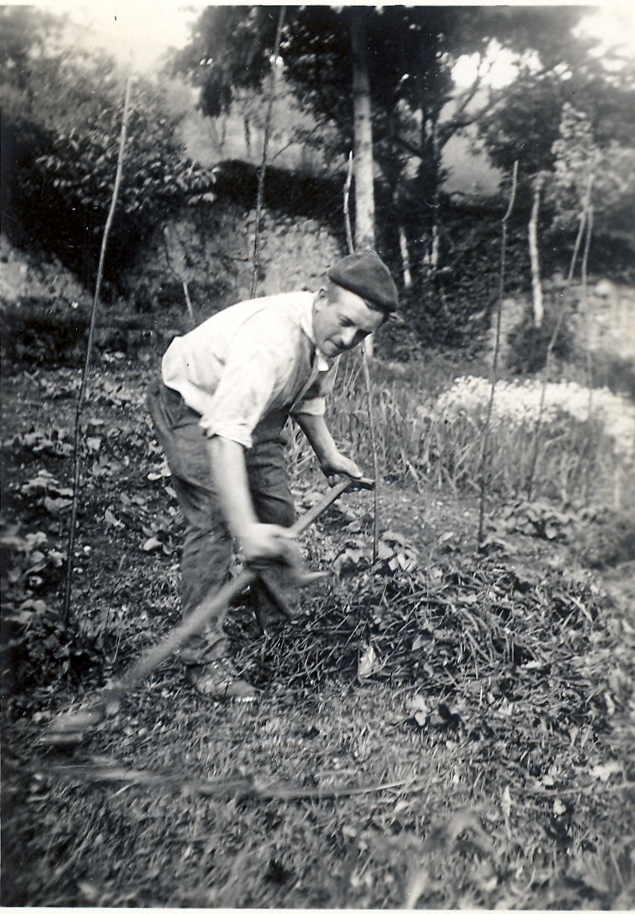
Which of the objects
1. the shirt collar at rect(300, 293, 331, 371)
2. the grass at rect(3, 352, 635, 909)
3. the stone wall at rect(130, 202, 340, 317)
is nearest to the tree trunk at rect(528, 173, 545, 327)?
the grass at rect(3, 352, 635, 909)

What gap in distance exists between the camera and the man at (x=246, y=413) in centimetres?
158

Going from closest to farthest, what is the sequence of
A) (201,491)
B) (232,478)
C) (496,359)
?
(232,478) < (201,491) < (496,359)

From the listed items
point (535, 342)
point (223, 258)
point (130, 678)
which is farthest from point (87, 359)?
point (535, 342)

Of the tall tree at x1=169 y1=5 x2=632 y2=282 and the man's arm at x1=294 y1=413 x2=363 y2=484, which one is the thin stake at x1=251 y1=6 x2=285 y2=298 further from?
the man's arm at x1=294 y1=413 x2=363 y2=484

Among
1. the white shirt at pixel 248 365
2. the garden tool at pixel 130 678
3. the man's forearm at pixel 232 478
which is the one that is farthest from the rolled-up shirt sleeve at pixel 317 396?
the man's forearm at pixel 232 478

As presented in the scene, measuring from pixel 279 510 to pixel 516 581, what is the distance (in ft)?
2.72

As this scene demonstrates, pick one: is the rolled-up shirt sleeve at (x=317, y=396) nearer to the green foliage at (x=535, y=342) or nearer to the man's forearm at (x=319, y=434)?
the man's forearm at (x=319, y=434)

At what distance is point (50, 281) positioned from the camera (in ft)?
6.39

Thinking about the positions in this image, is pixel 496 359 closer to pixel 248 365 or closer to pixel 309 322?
pixel 309 322

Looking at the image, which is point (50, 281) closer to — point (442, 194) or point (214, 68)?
point (214, 68)

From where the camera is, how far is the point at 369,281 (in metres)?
1.75

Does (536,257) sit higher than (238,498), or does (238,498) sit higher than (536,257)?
(536,257)

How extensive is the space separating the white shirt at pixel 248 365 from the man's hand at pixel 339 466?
219 mm

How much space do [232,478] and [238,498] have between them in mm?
57
